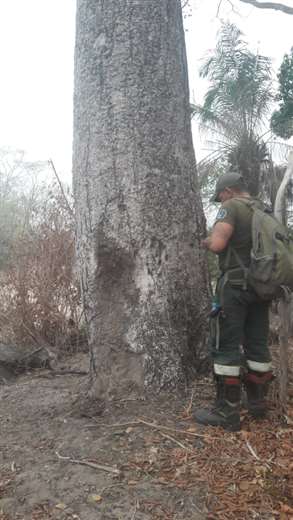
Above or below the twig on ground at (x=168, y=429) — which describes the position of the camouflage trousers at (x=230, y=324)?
above

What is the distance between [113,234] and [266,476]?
1897 millimetres

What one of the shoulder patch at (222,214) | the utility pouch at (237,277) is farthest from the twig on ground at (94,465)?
the shoulder patch at (222,214)

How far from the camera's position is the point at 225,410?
11.0 feet

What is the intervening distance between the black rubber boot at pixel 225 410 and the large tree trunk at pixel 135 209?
1.24ft

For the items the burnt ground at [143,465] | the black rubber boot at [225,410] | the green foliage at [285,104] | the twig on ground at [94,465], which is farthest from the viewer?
the green foliage at [285,104]

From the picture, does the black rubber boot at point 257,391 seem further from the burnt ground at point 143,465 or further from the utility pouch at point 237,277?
the utility pouch at point 237,277

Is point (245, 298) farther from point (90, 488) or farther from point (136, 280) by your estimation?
point (90, 488)

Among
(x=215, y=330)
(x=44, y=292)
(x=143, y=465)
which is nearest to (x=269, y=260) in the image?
(x=215, y=330)

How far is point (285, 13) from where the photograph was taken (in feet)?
31.3

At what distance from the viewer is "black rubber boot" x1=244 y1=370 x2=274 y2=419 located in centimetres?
351

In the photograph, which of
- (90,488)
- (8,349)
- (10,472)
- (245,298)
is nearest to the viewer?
(90,488)

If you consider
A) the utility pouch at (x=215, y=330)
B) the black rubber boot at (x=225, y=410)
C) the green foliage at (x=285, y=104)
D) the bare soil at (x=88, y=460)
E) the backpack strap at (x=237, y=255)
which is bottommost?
the bare soil at (x=88, y=460)

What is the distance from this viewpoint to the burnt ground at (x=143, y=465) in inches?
103

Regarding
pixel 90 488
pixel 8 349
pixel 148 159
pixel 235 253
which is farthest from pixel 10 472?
pixel 8 349
